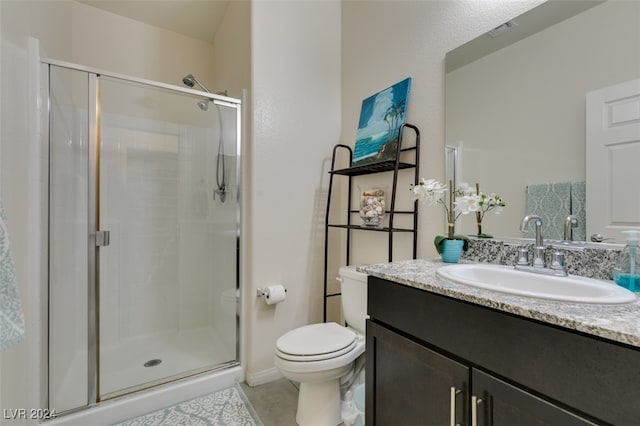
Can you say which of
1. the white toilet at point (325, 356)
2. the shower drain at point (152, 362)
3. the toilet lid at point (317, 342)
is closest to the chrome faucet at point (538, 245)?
the white toilet at point (325, 356)

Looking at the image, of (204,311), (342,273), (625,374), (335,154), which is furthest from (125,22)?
(625,374)

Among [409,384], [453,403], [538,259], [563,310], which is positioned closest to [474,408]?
[453,403]

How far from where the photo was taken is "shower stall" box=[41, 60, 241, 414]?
157cm

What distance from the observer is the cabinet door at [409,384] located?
783mm

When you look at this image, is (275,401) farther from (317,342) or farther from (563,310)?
(563,310)

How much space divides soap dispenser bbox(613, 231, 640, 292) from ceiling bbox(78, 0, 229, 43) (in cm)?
276

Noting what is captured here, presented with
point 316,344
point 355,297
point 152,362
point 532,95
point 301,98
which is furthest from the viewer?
point 301,98

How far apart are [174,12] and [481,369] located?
3065mm

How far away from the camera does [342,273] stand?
1632 millimetres

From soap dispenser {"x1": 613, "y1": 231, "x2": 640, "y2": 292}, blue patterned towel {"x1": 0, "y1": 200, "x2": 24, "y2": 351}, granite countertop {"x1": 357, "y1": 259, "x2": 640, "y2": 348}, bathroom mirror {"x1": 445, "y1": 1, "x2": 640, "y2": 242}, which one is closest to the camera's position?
granite countertop {"x1": 357, "y1": 259, "x2": 640, "y2": 348}

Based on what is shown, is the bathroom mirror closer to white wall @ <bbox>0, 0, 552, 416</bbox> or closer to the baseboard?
white wall @ <bbox>0, 0, 552, 416</bbox>

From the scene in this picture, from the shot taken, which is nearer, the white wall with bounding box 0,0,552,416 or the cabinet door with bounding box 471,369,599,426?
the cabinet door with bounding box 471,369,599,426

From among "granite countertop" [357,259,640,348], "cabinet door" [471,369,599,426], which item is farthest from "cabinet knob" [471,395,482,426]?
"granite countertop" [357,259,640,348]

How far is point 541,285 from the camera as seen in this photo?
0.95 metres
